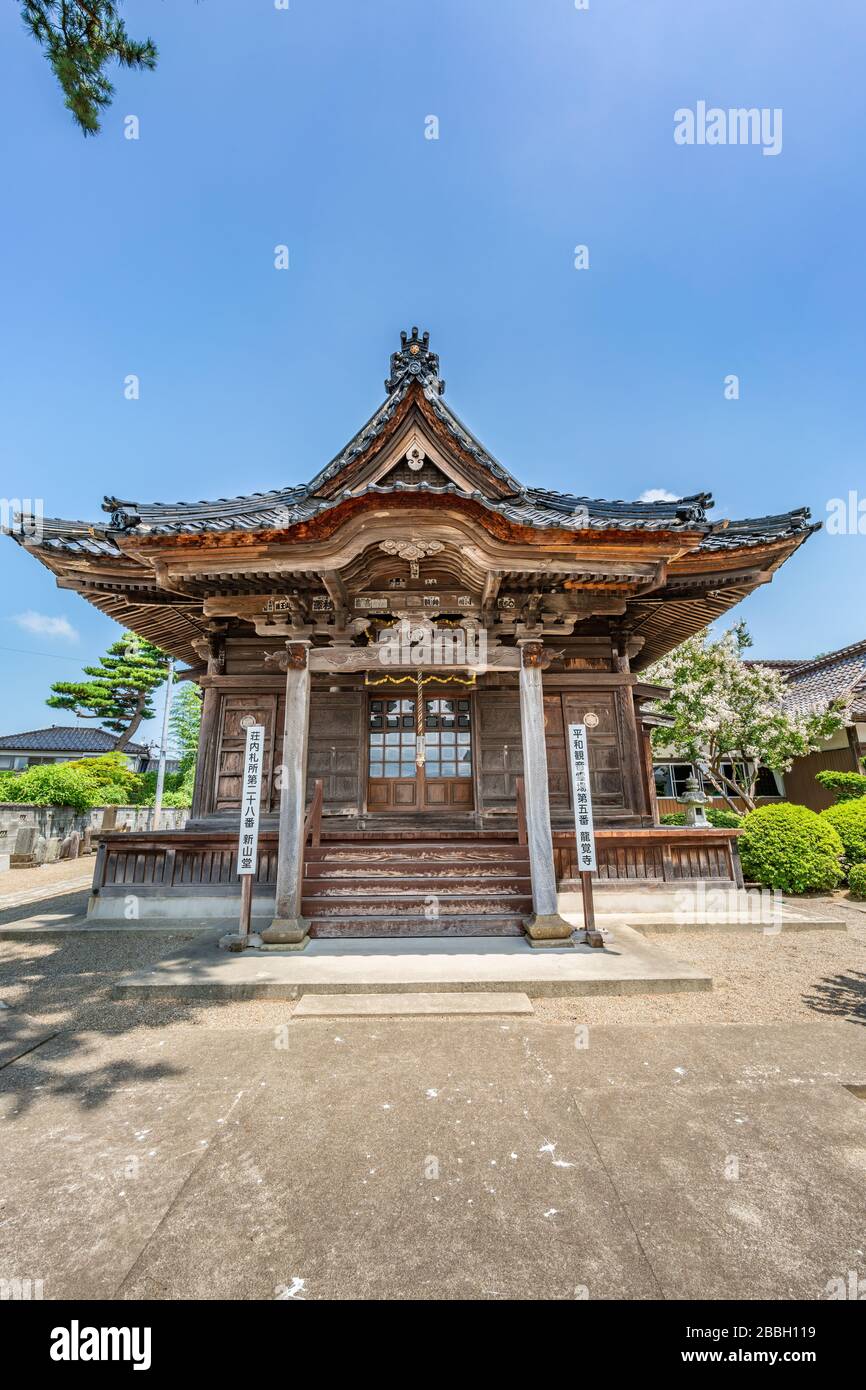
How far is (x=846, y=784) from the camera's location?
13.9 m

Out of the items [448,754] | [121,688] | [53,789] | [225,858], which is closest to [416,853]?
[448,754]

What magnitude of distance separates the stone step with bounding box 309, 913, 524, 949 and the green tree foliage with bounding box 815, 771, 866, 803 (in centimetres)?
1145

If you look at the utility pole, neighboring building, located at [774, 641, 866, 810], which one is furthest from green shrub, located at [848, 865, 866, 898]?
the utility pole

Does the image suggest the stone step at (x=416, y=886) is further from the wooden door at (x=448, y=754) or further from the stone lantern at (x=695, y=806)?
the stone lantern at (x=695, y=806)

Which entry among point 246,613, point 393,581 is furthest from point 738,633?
point 246,613

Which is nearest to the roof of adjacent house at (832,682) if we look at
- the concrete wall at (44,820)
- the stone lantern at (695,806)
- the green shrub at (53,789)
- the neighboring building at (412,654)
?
the stone lantern at (695,806)

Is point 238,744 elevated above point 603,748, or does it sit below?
above

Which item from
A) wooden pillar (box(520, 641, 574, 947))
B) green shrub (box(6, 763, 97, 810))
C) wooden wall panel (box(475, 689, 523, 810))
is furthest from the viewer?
green shrub (box(6, 763, 97, 810))

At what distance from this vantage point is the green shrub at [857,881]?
9.42m

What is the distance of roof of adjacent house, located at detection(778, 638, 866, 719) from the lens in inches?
758

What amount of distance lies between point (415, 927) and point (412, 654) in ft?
11.5

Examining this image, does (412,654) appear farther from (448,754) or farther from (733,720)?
(733,720)

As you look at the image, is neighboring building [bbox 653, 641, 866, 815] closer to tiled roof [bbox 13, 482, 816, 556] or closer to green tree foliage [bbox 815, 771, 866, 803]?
green tree foliage [bbox 815, 771, 866, 803]

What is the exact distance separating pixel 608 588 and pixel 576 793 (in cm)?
279
